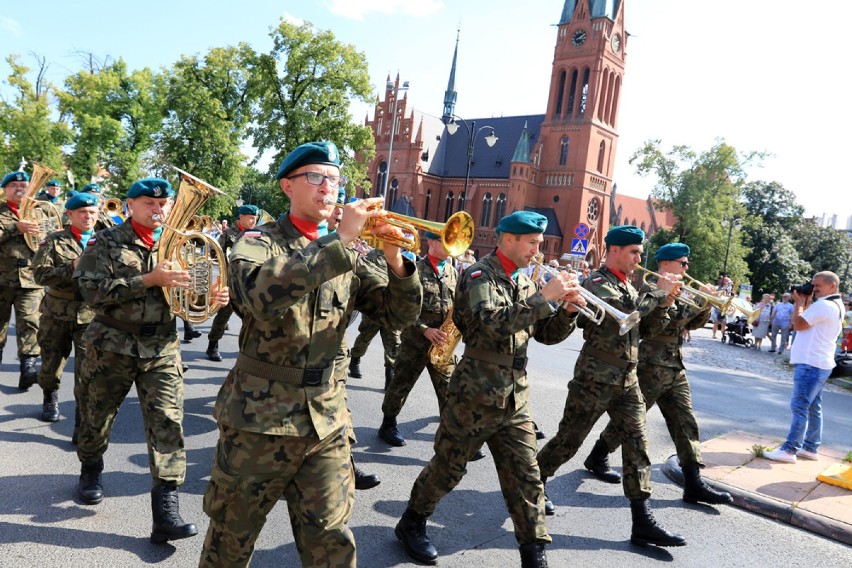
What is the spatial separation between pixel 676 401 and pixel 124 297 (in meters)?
4.67

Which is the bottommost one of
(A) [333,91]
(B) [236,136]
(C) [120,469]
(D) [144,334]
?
(C) [120,469]

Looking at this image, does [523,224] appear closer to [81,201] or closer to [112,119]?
[81,201]

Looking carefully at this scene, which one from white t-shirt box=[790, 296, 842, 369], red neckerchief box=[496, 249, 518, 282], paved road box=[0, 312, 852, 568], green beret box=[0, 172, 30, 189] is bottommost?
paved road box=[0, 312, 852, 568]

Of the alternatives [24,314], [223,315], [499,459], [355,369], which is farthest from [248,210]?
[499,459]

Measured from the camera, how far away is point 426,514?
4.19m

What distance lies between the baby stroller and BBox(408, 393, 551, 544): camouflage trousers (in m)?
21.1

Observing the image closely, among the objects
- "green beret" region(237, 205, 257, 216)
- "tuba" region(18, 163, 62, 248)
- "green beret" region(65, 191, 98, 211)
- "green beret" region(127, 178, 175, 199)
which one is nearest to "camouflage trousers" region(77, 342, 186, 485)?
"green beret" region(127, 178, 175, 199)

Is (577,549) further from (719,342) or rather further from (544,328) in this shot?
(719,342)

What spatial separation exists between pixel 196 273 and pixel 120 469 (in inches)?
77.4

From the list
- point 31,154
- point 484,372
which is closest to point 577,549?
point 484,372

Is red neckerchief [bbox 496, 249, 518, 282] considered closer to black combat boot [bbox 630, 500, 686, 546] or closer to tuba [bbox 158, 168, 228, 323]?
tuba [bbox 158, 168, 228, 323]

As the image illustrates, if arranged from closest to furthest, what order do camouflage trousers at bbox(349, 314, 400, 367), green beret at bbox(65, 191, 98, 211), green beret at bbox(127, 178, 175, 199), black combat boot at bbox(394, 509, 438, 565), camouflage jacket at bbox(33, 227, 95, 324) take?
black combat boot at bbox(394, 509, 438, 565) → green beret at bbox(127, 178, 175, 199) → camouflage jacket at bbox(33, 227, 95, 324) → green beret at bbox(65, 191, 98, 211) → camouflage trousers at bbox(349, 314, 400, 367)

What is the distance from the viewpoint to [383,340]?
8.25 meters

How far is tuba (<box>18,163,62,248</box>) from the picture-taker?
721 centimetres
